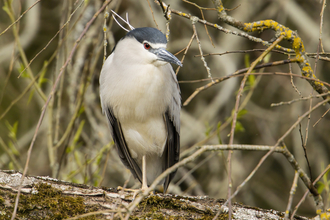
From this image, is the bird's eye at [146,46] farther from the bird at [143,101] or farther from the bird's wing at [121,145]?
the bird's wing at [121,145]

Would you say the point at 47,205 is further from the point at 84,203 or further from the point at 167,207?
the point at 167,207

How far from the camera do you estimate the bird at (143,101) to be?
2523 mm

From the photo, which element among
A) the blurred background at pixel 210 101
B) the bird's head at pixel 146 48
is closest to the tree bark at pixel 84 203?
the bird's head at pixel 146 48

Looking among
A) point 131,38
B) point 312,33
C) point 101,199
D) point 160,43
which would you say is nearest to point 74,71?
point 131,38

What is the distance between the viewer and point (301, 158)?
13.7 ft

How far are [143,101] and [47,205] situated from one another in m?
1.10

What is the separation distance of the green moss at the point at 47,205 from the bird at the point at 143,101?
2.49 feet

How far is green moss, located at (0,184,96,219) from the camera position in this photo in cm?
174

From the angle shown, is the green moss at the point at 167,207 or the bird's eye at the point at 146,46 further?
the bird's eye at the point at 146,46

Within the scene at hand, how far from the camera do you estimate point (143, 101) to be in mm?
2627

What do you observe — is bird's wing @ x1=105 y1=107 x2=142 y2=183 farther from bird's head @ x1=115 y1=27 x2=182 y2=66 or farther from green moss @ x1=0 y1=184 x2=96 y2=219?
green moss @ x1=0 y1=184 x2=96 y2=219

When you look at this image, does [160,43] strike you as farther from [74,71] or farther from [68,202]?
[74,71]

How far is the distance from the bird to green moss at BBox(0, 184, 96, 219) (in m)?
0.76

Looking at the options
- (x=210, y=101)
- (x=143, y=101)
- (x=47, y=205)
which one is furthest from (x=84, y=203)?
(x=210, y=101)
